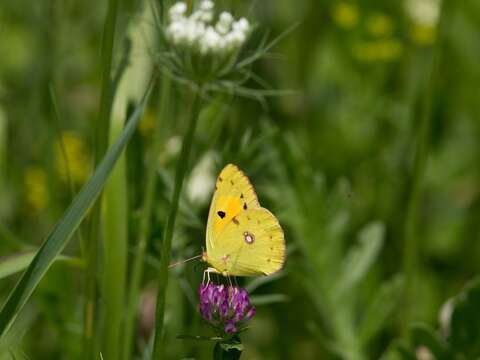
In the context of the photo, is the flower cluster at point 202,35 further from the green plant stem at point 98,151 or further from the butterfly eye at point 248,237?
the butterfly eye at point 248,237

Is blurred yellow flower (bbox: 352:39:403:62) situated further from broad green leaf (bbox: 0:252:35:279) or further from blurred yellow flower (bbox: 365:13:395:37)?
broad green leaf (bbox: 0:252:35:279)

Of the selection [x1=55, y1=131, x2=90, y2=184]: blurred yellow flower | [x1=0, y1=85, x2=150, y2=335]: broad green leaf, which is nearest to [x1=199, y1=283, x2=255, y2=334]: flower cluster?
[x1=0, y1=85, x2=150, y2=335]: broad green leaf

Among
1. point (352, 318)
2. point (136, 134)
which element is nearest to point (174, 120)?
point (136, 134)

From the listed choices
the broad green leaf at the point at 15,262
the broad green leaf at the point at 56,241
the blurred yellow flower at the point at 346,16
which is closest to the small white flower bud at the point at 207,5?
the broad green leaf at the point at 56,241

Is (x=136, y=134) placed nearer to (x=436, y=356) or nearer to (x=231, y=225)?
(x=231, y=225)

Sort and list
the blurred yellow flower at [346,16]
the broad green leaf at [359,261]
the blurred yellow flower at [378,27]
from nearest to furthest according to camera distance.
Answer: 1. the broad green leaf at [359,261]
2. the blurred yellow flower at [378,27]
3. the blurred yellow flower at [346,16]

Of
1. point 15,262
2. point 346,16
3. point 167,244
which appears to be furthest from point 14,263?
point 346,16

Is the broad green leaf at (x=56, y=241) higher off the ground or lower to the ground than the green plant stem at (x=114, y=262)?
higher
